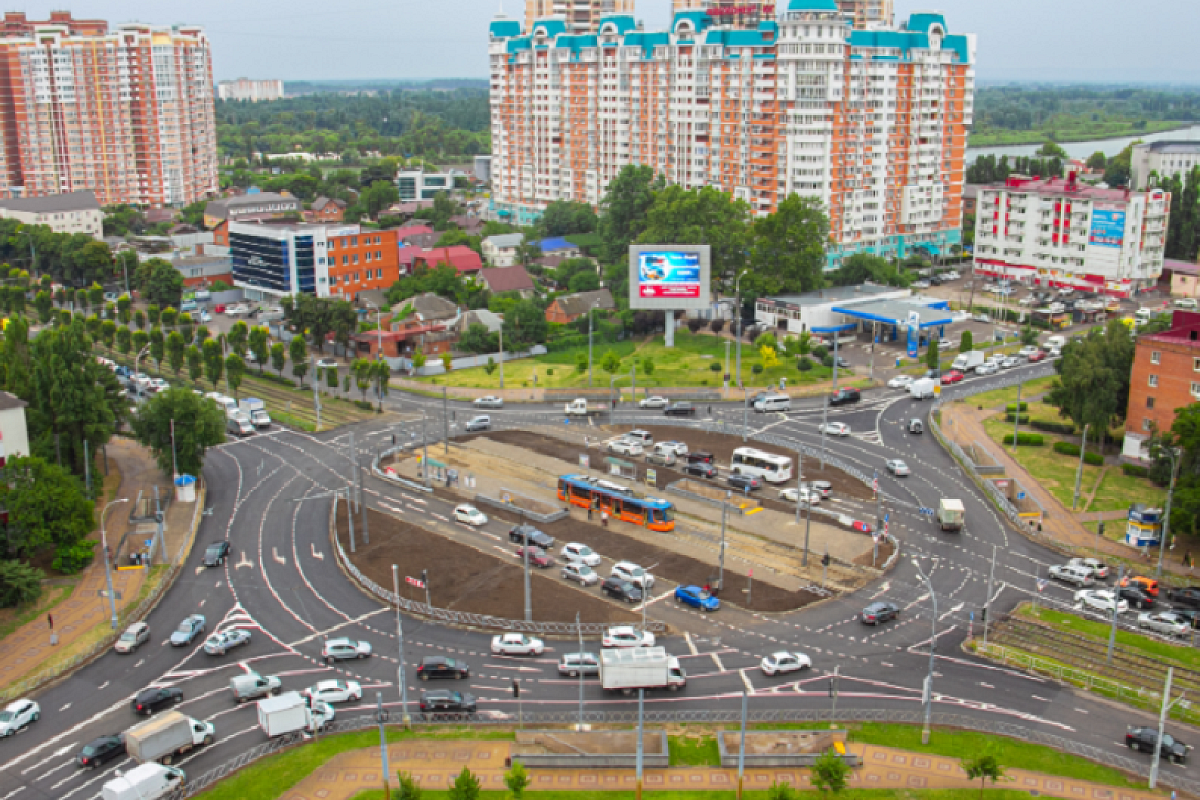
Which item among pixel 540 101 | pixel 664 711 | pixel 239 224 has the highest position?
pixel 540 101

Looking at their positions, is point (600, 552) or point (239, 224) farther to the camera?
point (239, 224)

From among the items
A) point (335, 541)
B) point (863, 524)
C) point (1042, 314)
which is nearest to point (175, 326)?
point (335, 541)

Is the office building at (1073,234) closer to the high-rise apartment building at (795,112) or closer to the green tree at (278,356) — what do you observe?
the high-rise apartment building at (795,112)

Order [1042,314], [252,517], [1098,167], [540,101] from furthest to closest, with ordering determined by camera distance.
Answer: [1098,167] → [540,101] → [1042,314] → [252,517]

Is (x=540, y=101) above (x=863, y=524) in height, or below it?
above

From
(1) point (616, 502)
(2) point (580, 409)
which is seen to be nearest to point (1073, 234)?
(2) point (580, 409)

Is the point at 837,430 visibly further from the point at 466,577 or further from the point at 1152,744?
the point at 1152,744

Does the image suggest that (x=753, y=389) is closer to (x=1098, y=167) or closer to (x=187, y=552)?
(x=187, y=552)
